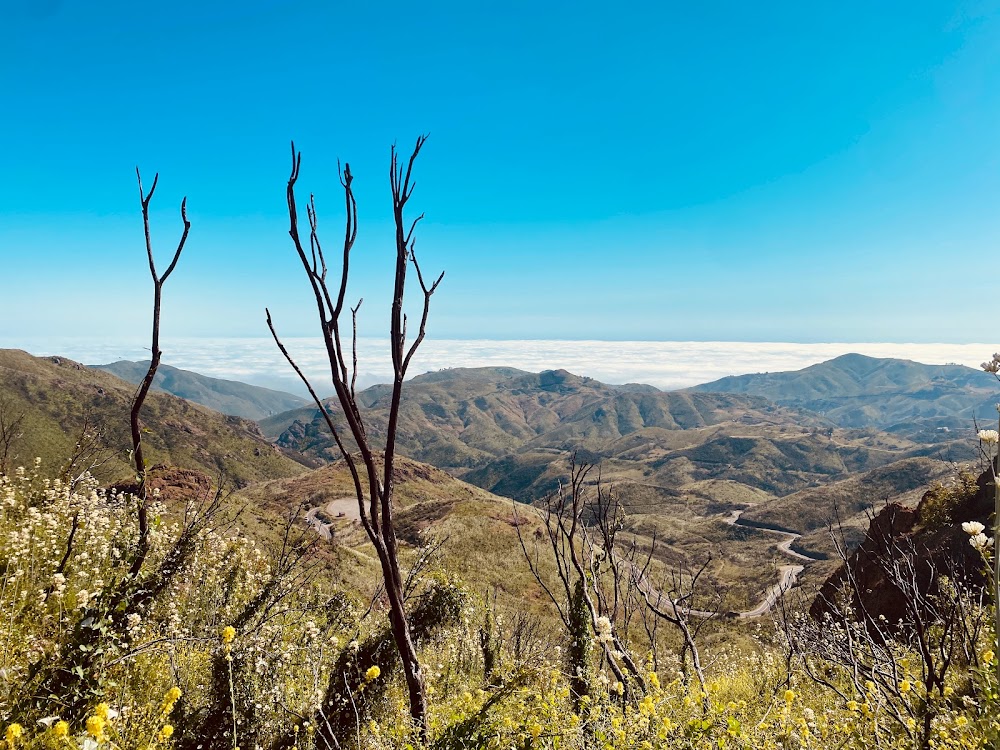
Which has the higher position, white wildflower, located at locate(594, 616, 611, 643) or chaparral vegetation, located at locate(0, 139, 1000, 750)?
white wildflower, located at locate(594, 616, 611, 643)

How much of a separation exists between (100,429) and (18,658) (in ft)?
19.7

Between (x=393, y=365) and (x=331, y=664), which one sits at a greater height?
(x=393, y=365)

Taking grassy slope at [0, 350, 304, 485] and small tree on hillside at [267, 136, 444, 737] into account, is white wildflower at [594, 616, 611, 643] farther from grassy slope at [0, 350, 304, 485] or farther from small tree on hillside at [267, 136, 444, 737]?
grassy slope at [0, 350, 304, 485]

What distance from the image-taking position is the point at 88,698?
5074 mm

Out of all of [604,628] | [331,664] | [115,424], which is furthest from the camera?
[115,424]

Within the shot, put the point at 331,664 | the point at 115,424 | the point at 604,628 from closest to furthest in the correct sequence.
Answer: the point at 604,628, the point at 331,664, the point at 115,424

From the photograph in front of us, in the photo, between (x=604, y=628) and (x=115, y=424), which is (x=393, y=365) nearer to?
(x=604, y=628)

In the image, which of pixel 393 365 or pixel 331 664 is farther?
pixel 331 664

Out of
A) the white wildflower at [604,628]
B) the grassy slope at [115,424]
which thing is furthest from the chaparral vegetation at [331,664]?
the grassy slope at [115,424]

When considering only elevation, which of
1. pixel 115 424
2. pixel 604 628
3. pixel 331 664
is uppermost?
pixel 604 628

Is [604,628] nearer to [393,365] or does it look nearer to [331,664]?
[393,365]

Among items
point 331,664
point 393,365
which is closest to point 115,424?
point 331,664

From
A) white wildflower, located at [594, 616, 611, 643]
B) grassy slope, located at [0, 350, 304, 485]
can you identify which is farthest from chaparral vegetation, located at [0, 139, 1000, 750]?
grassy slope, located at [0, 350, 304, 485]

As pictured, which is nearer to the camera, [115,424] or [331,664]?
[331,664]
